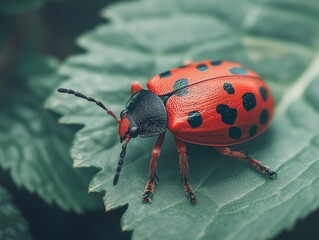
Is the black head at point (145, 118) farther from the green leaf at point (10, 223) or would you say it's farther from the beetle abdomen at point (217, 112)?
the green leaf at point (10, 223)

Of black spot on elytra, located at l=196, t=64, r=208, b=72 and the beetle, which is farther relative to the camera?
black spot on elytra, located at l=196, t=64, r=208, b=72

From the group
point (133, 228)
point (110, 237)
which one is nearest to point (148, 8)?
point (110, 237)

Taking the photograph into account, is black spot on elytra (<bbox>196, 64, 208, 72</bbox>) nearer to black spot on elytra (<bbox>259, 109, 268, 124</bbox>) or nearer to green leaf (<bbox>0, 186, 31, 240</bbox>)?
black spot on elytra (<bbox>259, 109, 268, 124</bbox>)

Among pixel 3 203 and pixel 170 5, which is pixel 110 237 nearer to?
pixel 3 203

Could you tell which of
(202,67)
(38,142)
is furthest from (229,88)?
(38,142)

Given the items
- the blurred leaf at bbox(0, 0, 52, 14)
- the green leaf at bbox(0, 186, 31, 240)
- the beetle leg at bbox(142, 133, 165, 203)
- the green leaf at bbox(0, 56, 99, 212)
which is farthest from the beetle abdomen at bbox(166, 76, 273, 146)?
the blurred leaf at bbox(0, 0, 52, 14)

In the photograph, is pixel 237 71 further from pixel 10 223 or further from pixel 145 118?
pixel 10 223

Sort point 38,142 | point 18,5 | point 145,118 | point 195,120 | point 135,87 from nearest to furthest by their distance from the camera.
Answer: point 195,120 → point 145,118 → point 135,87 → point 38,142 → point 18,5
